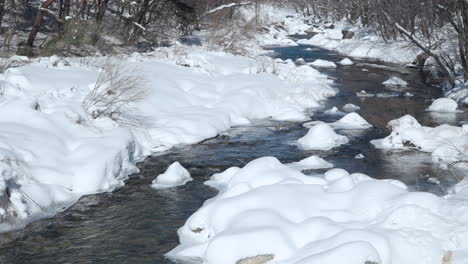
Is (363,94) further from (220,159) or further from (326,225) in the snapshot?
(326,225)

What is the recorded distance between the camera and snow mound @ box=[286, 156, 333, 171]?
31.5 ft

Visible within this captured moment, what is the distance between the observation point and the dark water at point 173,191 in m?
6.35

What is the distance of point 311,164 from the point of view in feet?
31.8

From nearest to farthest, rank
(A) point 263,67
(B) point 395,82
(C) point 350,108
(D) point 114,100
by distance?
(D) point 114,100 → (C) point 350,108 → (A) point 263,67 → (B) point 395,82

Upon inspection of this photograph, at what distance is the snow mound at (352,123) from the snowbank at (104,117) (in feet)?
3.91

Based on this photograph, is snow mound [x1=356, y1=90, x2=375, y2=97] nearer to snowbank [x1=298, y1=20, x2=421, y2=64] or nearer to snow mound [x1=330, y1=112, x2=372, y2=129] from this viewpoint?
snow mound [x1=330, y1=112, x2=372, y2=129]

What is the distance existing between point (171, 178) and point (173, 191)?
0.39 metres

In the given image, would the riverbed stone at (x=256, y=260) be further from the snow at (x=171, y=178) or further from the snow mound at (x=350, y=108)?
the snow mound at (x=350, y=108)

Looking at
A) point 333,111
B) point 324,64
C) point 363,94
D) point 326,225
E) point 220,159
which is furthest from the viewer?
point 324,64

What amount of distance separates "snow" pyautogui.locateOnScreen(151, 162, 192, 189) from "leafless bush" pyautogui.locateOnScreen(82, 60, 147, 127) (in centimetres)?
240

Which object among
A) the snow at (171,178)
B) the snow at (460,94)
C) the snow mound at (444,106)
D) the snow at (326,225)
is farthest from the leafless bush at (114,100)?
the snow at (460,94)

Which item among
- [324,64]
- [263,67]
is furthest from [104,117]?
[324,64]

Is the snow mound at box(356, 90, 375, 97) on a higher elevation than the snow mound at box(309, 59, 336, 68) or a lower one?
higher

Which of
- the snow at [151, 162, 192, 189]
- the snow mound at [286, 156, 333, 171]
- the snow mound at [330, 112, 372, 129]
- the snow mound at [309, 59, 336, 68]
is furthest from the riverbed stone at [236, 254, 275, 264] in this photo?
the snow mound at [309, 59, 336, 68]
